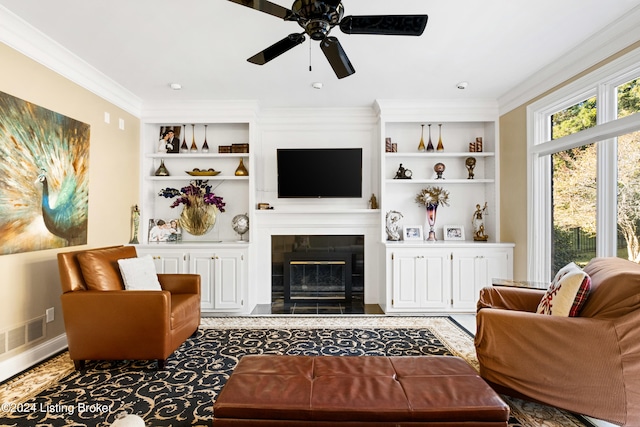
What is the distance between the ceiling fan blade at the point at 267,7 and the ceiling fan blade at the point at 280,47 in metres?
0.14

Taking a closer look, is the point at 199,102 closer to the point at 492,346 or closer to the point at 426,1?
the point at 426,1

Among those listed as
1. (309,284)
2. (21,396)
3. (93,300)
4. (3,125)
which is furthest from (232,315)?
(3,125)

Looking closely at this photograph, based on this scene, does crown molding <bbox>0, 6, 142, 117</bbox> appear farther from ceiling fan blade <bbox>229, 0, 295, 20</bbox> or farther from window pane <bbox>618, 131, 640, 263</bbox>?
window pane <bbox>618, 131, 640, 263</bbox>

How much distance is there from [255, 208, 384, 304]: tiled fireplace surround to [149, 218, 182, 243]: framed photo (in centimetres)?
104

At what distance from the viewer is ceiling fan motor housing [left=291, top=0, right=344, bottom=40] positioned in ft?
5.68

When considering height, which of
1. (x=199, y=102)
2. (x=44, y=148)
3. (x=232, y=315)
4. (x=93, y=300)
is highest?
(x=199, y=102)

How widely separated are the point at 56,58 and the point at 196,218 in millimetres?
2183

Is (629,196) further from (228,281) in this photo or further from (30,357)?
(30,357)

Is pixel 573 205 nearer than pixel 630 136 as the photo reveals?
No

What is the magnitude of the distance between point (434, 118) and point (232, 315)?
137 inches

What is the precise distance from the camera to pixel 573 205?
11.0ft

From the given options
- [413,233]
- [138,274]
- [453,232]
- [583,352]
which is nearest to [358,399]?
[583,352]

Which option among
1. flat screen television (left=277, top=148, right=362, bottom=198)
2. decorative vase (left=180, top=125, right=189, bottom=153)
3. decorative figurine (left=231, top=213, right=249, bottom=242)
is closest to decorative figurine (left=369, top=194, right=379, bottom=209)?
flat screen television (left=277, top=148, right=362, bottom=198)

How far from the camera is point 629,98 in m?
2.74
